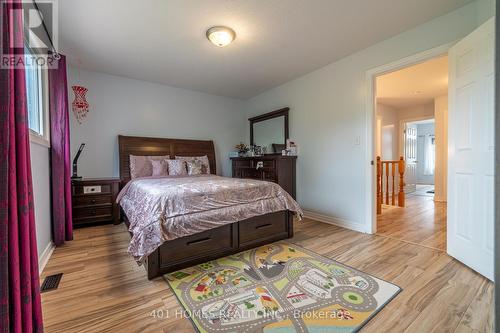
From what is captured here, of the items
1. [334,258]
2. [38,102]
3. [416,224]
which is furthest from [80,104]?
[416,224]

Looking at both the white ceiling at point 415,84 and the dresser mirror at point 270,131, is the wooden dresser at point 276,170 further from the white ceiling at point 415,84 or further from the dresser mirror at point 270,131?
the white ceiling at point 415,84

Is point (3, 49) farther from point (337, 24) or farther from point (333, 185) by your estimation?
point (333, 185)

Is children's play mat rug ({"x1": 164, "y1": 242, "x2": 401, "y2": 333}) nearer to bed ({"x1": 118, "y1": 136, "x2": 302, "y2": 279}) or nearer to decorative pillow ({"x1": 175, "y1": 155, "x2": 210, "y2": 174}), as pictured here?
bed ({"x1": 118, "y1": 136, "x2": 302, "y2": 279})

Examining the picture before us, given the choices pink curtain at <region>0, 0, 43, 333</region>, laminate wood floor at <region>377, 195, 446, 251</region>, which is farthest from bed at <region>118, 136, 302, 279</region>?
laminate wood floor at <region>377, 195, 446, 251</region>

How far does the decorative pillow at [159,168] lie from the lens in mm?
3613

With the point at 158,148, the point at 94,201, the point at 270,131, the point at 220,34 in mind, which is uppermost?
the point at 220,34

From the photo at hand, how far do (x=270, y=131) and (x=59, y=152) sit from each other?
333cm

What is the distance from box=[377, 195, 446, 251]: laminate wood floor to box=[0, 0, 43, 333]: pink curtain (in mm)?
3290

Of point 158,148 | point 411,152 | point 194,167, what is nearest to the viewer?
point 194,167

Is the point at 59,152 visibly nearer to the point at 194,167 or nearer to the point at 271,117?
the point at 194,167

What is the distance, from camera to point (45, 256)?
6.81 ft

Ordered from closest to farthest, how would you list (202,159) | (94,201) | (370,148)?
(370,148)
(94,201)
(202,159)

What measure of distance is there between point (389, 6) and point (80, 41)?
11.3ft

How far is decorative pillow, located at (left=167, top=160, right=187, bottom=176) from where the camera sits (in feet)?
12.1
